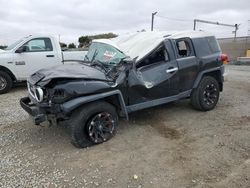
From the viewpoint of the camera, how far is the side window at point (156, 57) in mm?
5334

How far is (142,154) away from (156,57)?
6.82 ft

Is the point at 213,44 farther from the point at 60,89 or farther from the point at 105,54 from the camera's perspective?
the point at 60,89

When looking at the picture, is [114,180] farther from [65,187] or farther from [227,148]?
[227,148]

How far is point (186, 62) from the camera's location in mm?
5797

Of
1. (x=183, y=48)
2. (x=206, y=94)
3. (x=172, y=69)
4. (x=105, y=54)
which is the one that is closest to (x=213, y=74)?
(x=206, y=94)

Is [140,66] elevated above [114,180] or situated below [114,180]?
above

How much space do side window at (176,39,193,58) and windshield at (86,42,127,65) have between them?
1282mm

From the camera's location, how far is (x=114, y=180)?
3604 millimetres

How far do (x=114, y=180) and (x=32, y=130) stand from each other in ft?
8.16

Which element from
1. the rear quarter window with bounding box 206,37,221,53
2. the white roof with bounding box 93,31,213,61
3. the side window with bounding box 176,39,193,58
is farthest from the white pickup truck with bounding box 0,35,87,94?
the rear quarter window with bounding box 206,37,221,53

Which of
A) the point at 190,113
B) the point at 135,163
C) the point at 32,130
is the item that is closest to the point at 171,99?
the point at 190,113

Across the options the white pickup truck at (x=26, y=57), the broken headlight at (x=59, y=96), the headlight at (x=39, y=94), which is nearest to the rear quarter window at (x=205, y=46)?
the broken headlight at (x=59, y=96)

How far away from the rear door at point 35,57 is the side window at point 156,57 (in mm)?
4993

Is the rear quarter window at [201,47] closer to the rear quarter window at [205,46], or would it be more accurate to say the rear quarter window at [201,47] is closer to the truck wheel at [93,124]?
the rear quarter window at [205,46]
